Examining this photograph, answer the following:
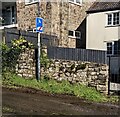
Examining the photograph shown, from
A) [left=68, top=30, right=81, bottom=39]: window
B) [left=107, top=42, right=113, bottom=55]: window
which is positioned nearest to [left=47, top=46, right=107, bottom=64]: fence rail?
[left=68, top=30, right=81, bottom=39]: window

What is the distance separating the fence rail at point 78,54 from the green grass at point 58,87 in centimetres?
143

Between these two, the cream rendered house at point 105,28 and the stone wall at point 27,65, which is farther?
the cream rendered house at point 105,28

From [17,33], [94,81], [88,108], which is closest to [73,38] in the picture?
[17,33]

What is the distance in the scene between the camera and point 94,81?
61.8 feet

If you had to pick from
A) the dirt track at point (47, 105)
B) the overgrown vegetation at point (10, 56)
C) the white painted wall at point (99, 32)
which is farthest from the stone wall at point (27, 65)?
the white painted wall at point (99, 32)

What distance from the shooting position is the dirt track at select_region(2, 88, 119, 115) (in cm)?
1221

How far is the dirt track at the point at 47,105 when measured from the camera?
12214 mm

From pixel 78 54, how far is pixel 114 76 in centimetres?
475

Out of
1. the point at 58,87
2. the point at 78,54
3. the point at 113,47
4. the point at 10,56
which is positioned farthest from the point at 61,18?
the point at 58,87

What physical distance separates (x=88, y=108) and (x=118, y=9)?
1620 centimetres

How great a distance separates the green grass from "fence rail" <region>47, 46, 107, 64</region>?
1.43 metres

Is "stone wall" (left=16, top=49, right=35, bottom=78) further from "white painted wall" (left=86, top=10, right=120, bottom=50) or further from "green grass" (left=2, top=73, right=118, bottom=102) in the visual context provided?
"white painted wall" (left=86, top=10, right=120, bottom=50)

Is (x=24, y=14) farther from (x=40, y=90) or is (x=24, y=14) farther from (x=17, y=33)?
(x=40, y=90)

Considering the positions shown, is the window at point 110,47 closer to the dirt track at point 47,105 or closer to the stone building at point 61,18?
the stone building at point 61,18
